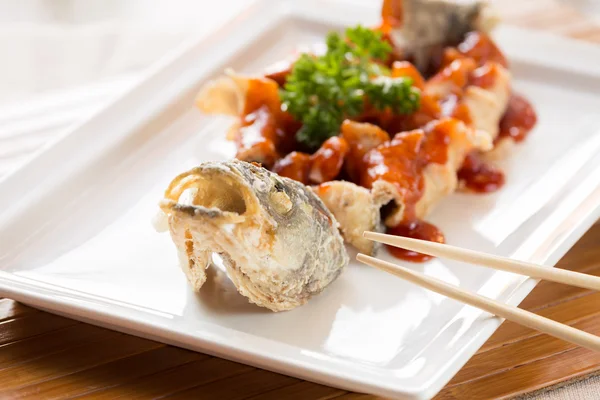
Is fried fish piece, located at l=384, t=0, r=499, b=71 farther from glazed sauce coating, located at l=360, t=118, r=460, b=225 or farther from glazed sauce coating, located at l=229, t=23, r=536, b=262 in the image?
glazed sauce coating, located at l=360, t=118, r=460, b=225

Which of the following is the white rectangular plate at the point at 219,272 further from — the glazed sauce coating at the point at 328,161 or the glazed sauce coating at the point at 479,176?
the glazed sauce coating at the point at 328,161

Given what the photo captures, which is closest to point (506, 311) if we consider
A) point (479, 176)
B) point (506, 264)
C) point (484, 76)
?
point (506, 264)

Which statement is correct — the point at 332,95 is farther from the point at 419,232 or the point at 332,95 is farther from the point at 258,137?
the point at 419,232

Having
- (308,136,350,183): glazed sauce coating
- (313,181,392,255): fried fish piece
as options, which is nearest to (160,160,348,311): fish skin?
(313,181,392,255): fried fish piece

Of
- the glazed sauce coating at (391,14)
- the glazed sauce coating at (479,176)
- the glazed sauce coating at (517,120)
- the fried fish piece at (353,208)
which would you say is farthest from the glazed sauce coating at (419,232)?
the glazed sauce coating at (391,14)

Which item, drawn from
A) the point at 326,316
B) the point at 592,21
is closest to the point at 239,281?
the point at 326,316
